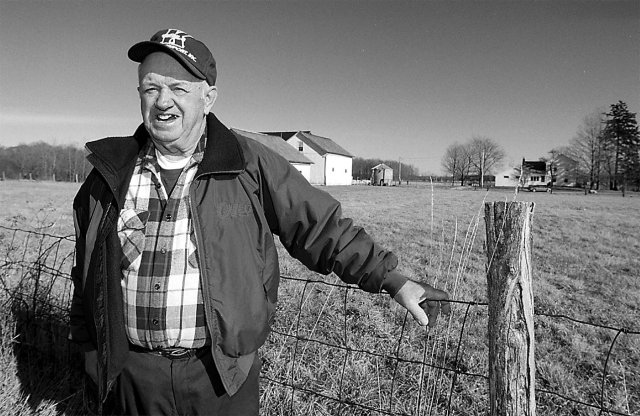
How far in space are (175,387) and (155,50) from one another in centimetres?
140

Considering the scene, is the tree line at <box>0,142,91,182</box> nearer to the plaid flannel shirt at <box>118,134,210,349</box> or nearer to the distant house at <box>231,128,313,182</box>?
the distant house at <box>231,128,313,182</box>

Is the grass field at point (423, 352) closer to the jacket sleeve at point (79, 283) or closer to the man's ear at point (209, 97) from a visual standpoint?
the jacket sleeve at point (79, 283)

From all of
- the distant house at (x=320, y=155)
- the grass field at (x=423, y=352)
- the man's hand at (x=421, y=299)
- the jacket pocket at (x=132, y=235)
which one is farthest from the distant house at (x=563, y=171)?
the jacket pocket at (x=132, y=235)

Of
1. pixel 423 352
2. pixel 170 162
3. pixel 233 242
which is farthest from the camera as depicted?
pixel 423 352

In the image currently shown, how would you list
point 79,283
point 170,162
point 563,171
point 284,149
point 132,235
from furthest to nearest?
point 563,171
point 284,149
point 79,283
point 170,162
point 132,235

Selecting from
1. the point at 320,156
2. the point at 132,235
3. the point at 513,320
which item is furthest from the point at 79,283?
the point at 320,156

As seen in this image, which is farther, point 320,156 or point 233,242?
point 320,156

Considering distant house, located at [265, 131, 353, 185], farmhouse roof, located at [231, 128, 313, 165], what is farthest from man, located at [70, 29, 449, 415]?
distant house, located at [265, 131, 353, 185]

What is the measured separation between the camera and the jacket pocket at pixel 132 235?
68.8 inches

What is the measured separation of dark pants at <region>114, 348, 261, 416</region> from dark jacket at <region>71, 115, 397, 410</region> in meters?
0.08

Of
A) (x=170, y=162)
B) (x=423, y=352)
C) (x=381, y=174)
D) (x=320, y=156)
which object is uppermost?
(x=320, y=156)

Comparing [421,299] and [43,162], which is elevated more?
[43,162]

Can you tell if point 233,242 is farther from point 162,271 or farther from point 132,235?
point 132,235

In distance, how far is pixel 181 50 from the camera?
176cm
